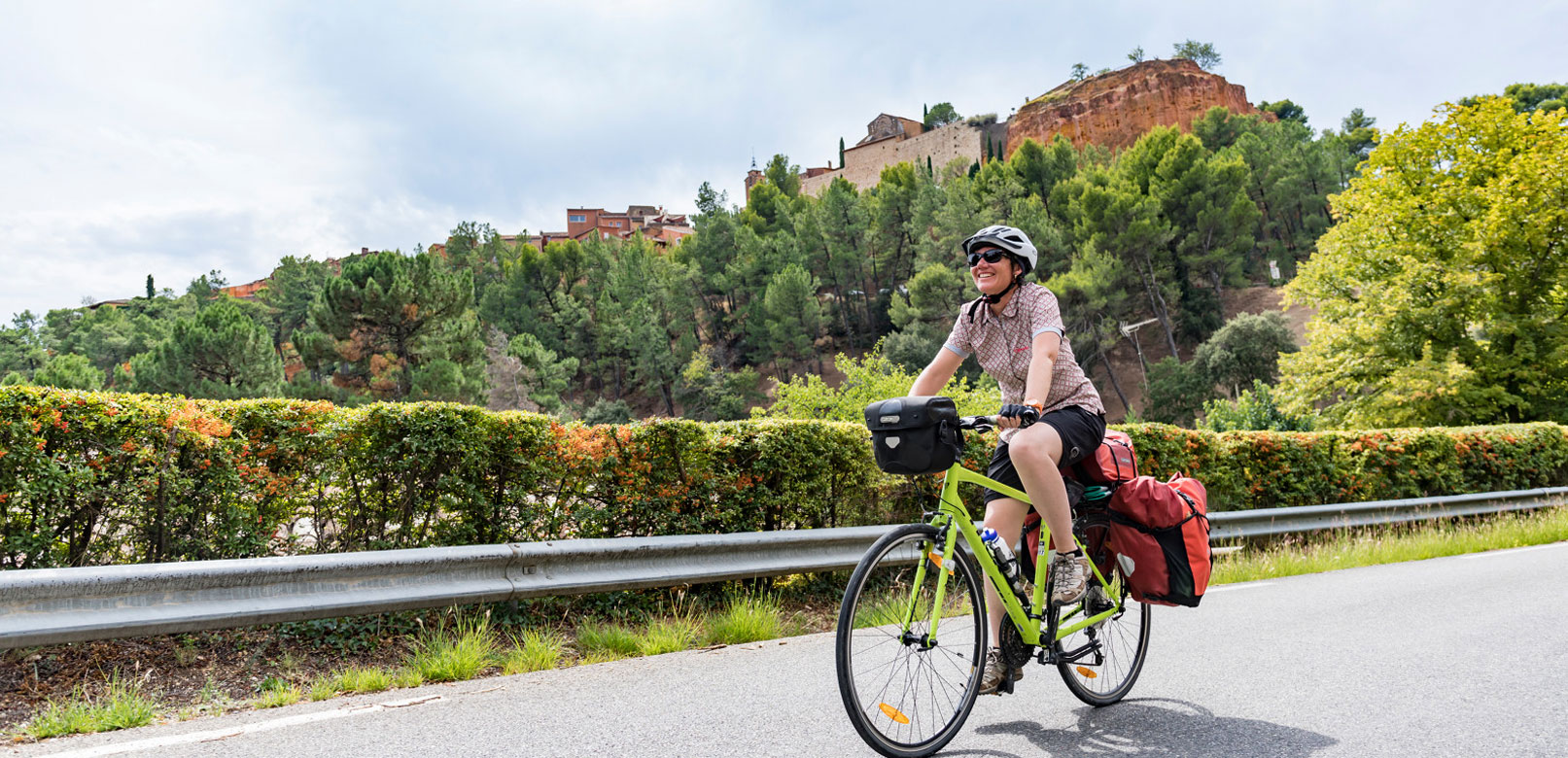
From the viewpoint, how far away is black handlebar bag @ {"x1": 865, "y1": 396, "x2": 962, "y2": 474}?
2.97 m

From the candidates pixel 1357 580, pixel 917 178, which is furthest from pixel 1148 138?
pixel 1357 580

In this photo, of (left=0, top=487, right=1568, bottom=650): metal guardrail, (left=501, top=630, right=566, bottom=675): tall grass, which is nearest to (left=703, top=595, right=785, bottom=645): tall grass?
(left=0, top=487, right=1568, bottom=650): metal guardrail

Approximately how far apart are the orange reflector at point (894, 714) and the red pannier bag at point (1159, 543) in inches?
47.4

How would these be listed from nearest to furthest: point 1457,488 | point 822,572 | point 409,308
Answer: point 822,572
point 1457,488
point 409,308

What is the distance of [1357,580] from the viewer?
24.3 ft

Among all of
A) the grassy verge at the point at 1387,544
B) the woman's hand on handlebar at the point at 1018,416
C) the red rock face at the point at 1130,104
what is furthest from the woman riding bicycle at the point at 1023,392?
the red rock face at the point at 1130,104

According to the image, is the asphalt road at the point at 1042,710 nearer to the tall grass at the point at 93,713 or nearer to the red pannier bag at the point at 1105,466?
the tall grass at the point at 93,713

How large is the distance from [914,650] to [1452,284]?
76.9 feet

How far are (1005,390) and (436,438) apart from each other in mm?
2955

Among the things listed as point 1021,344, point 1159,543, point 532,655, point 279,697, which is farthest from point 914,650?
point 279,697

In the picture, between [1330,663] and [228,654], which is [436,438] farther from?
[1330,663]

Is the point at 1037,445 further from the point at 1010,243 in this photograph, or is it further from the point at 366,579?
the point at 366,579

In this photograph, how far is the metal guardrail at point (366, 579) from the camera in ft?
11.1

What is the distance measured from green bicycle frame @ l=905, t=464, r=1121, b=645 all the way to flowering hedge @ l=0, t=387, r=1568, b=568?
Result: 817 millimetres
